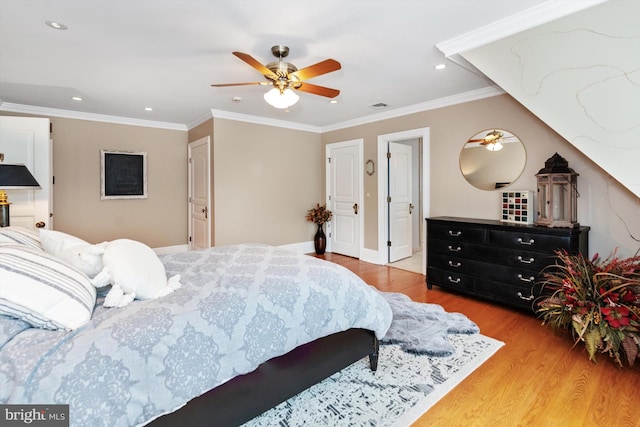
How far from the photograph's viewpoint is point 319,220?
585 cm

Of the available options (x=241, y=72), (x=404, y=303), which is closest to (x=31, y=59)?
(x=241, y=72)

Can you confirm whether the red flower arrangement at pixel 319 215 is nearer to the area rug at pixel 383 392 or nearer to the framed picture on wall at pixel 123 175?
the framed picture on wall at pixel 123 175

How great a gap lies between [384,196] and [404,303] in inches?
85.7

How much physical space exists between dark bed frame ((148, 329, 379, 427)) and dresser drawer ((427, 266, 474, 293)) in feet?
6.27

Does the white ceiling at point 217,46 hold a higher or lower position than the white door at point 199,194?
higher

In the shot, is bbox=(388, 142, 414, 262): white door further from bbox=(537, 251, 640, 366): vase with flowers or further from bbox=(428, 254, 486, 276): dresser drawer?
bbox=(537, 251, 640, 366): vase with flowers

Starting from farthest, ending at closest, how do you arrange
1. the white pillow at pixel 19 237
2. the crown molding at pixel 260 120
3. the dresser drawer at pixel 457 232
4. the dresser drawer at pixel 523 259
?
the crown molding at pixel 260 120 → the dresser drawer at pixel 457 232 → the dresser drawer at pixel 523 259 → the white pillow at pixel 19 237

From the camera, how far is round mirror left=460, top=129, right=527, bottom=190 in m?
3.60

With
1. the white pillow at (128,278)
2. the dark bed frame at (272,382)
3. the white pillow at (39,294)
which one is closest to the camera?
the white pillow at (39,294)

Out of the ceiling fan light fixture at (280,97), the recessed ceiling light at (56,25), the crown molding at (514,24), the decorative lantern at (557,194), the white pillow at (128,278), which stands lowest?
the white pillow at (128,278)

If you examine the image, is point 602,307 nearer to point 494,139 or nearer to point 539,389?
point 539,389

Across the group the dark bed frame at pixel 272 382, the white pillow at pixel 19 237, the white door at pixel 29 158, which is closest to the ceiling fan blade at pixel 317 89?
the dark bed frame at pixel 272 382

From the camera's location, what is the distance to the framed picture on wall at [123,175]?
5.04m

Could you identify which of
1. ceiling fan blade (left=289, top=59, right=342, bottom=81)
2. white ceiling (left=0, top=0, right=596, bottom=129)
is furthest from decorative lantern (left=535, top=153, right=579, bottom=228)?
ceiling fan blade (left=289, top=59, right=342, bottom=81)
